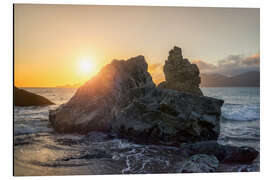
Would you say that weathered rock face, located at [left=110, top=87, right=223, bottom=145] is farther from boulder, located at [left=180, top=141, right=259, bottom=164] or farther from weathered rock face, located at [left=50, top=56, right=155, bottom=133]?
weathered rock face, located at [left=50, top=56, right=155, bottom=133]

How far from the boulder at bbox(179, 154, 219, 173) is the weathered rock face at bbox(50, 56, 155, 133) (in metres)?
2.54

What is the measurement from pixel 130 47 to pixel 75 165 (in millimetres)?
3067

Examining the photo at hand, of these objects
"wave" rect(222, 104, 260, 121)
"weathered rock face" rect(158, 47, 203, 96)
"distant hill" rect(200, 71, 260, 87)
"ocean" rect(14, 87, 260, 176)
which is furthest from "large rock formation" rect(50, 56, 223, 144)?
"wave" rect(222, 104, 260, 121)

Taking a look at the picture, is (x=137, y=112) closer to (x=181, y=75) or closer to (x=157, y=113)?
(x=157, y=113)

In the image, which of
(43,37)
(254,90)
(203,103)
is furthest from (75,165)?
(254,90)

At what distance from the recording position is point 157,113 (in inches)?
278

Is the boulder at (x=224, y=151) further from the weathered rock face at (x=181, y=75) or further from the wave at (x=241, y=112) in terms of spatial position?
the weathered rock face at (x=181, y=75)

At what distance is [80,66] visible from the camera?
6.88 meters

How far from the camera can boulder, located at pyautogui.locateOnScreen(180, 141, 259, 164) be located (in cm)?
611

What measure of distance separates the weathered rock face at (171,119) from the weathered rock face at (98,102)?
0.71m

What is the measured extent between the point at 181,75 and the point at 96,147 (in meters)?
3.43

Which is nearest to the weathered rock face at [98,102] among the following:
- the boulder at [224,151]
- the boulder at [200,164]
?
the boulder at [224,151]

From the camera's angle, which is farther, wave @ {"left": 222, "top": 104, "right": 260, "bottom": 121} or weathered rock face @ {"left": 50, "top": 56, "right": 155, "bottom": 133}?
weathered rock face @ {"left": 50, "top": 56, "right": 155, "bottom": 133}

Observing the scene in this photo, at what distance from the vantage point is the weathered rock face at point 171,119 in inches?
271
